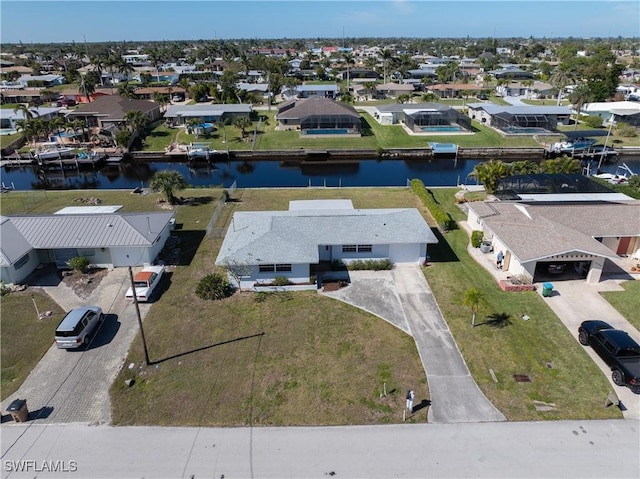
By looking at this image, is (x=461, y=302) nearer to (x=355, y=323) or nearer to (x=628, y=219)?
(x=355, y=323)

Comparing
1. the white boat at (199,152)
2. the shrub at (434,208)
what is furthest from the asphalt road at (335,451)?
the white boat at (199,152)

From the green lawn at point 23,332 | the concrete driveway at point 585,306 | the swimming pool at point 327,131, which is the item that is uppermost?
the swimming pool at point 327,131

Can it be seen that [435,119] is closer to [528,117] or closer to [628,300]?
[528,117]

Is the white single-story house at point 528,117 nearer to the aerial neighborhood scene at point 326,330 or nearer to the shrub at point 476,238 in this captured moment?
the aerial neighborhood scene at point 326,330

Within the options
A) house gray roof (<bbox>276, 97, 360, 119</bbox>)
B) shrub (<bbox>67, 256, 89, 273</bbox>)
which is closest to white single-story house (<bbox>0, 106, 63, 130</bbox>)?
house gray roof (<bbox>276, 97, 360, 119</bbox>)

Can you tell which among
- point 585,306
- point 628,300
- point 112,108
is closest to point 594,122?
point 628,300

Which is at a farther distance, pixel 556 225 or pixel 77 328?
pixel 556 225

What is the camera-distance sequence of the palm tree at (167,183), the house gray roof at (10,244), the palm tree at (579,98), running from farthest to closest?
the palm tree at (579,98) → the palm tree at (167,183) → the house gray roof at (10,244)
